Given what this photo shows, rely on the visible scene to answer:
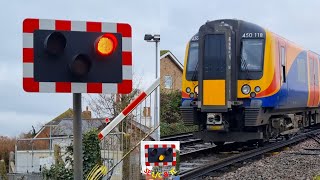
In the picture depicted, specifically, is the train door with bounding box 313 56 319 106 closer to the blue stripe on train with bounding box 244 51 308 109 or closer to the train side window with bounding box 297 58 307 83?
the blue stripe on train with bounding box 244 51 308 109

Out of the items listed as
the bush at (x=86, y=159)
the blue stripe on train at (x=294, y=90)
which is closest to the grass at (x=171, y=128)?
the blue stripe on train at (x=294, y=90)

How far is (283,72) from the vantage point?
15422mm

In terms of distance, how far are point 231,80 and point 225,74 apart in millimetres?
230

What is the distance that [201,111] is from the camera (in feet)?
46.9

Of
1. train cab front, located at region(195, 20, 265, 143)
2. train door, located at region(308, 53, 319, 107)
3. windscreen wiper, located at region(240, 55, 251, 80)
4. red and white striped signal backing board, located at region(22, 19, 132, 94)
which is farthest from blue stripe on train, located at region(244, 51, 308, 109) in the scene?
red and white striped signal backing board, located at region(22, 19, 132, 94)

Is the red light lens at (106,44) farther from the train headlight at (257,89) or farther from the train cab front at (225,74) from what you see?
the train headlight at (257,89)

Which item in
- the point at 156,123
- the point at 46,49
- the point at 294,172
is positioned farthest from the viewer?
the point at 294,172

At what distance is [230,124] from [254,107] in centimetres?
91

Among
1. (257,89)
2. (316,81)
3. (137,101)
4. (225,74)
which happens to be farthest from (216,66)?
(316,81)

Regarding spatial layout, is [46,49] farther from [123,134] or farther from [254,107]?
[254,107]

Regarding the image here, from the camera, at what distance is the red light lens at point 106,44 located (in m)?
3.54

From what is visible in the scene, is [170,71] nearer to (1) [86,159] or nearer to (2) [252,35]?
(2) [252,35]

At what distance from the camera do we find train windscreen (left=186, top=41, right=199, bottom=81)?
14.7 meters

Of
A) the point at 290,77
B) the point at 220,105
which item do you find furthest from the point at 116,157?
the point at 290,77
